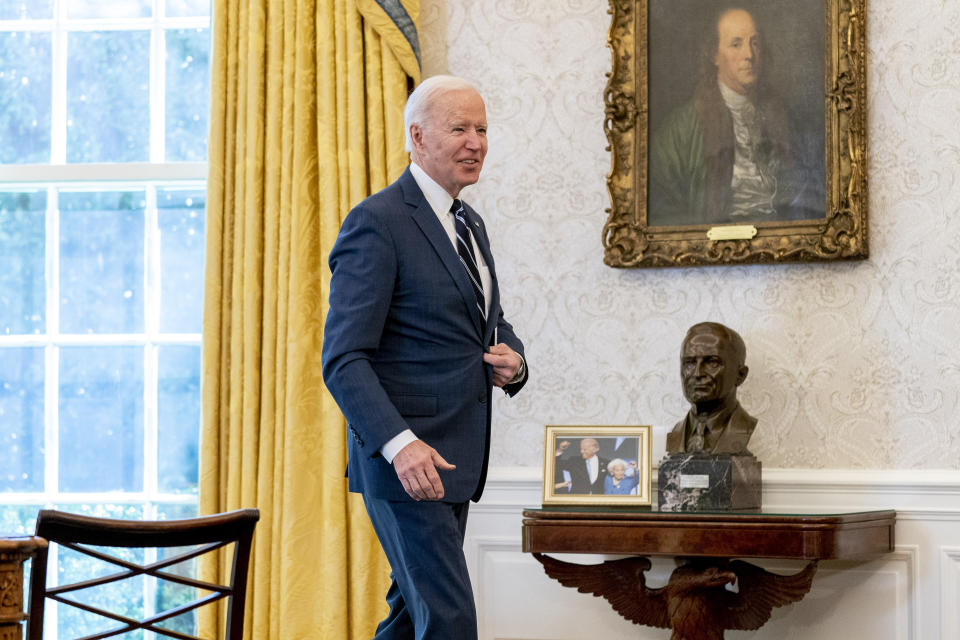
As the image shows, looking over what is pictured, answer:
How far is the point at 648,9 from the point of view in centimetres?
385

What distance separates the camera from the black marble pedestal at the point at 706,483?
3246 mm

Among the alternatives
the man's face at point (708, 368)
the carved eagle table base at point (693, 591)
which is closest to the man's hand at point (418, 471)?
the carved eagle table base at point (693, 591)

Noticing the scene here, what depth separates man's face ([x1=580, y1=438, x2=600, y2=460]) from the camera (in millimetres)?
3438

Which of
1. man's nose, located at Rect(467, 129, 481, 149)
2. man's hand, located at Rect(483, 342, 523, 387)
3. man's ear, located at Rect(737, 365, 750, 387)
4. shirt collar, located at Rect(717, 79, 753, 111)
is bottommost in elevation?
man's ear, located at Rect(737, 365, 750, 387)

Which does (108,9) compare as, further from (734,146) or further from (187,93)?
(734,146)

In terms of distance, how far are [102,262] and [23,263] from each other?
0.29 meters

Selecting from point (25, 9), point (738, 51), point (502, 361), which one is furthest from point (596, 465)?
point (25, 9)

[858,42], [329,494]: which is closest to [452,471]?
[329,494]

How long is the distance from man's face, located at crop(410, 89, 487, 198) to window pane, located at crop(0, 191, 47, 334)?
86.4 inches

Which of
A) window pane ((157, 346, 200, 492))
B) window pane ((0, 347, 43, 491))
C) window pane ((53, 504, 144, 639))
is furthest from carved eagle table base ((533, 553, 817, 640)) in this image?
window pane ((0, 347, 43, 491))

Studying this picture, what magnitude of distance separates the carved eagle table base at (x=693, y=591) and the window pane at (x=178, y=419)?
1417 millimetres

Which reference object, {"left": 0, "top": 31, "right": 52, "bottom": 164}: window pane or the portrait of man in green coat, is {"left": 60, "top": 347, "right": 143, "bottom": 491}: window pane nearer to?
{"left": 0, "top": 31, "right": 52, "bottom": 164}: window pane

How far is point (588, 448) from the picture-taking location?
3443mm

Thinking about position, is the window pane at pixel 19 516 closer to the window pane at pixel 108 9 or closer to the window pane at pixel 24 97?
the window pane at pixel 24 97
